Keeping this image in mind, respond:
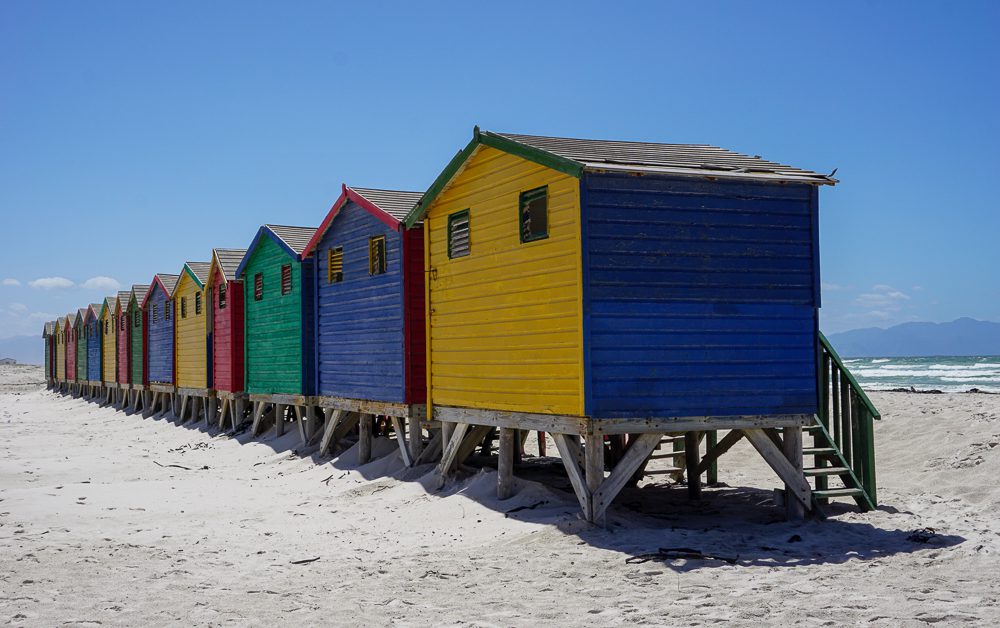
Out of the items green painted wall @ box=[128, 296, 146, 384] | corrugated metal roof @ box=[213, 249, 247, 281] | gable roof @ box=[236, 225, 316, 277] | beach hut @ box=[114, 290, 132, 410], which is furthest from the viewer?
beach hut @ box=[114, 290, 132, 410]

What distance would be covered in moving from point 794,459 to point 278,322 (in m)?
13.5

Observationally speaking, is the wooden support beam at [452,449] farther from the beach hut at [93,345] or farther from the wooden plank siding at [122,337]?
the beach hut at [93,345]

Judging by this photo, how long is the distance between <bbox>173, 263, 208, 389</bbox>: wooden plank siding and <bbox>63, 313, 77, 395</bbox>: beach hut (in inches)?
1009

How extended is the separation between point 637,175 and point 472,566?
4.59 meters

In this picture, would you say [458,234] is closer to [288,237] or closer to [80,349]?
[288,237]

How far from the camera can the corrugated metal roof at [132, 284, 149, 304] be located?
37.8m

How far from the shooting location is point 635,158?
36.8 feet

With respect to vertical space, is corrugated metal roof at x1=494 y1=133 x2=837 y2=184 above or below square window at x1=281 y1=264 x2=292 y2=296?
above

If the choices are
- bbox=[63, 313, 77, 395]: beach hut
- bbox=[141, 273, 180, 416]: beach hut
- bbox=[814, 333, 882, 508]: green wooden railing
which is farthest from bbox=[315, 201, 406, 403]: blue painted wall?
bbox=[63, 313, 77, 395]: beach hut

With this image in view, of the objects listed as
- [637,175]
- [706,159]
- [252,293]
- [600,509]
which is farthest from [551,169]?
[252,293]

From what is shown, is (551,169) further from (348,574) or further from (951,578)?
(951,578)

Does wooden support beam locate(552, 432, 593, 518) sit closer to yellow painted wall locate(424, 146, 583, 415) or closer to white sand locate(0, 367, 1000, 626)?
white sand locate(0, 367, 1000, 626)

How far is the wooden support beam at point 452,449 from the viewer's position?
44.8 ft

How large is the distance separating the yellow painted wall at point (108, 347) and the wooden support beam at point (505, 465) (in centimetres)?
3453
